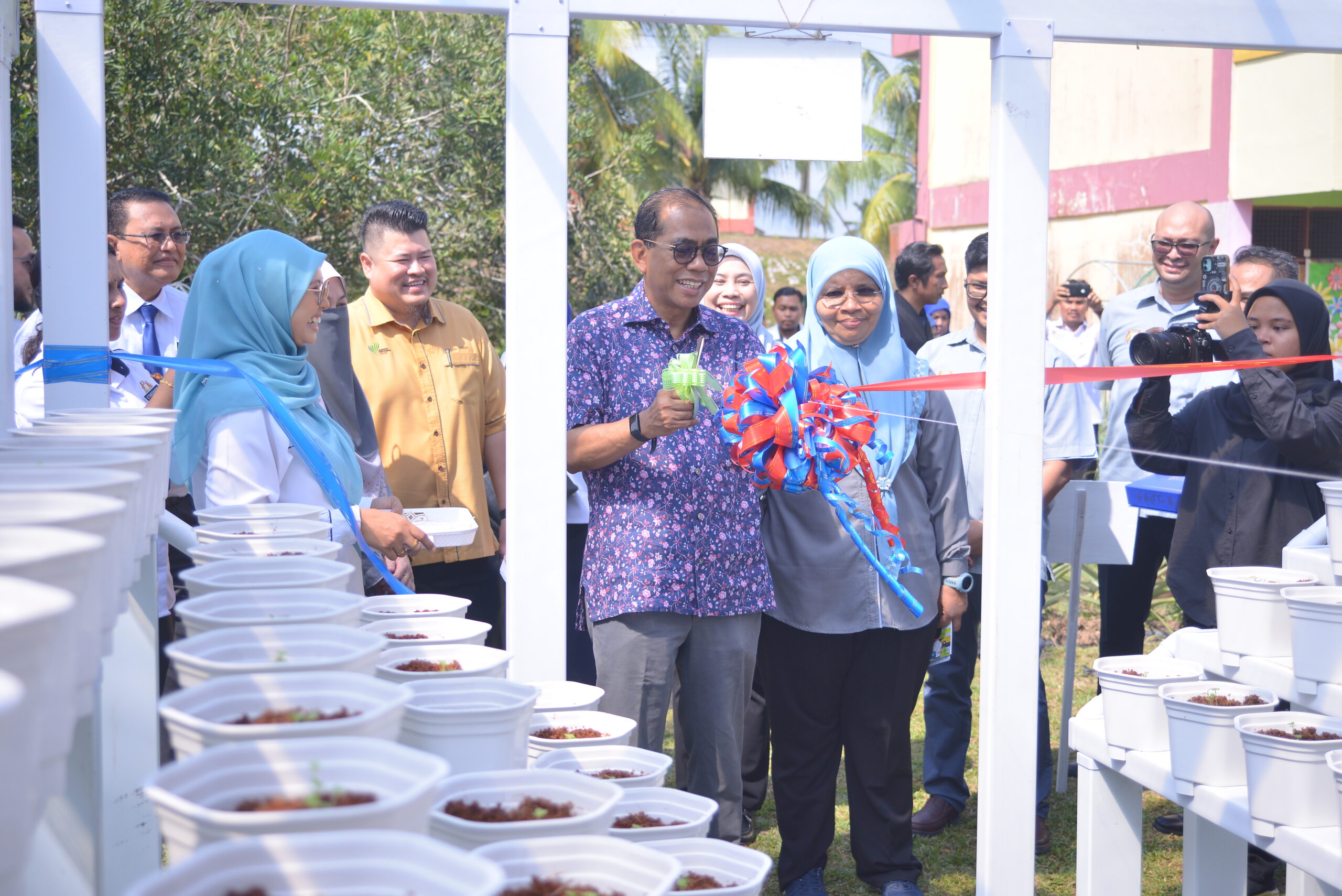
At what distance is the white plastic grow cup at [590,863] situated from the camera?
3.90ft

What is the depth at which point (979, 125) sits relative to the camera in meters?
14.3

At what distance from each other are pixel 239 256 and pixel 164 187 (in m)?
4.93

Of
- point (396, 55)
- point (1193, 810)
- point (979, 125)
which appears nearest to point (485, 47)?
point (396, 55)

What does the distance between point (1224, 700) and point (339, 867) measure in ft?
7.08

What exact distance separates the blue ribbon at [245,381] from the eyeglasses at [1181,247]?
3017 millimetres

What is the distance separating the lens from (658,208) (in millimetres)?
3127

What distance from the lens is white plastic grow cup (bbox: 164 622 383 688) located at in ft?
4.11

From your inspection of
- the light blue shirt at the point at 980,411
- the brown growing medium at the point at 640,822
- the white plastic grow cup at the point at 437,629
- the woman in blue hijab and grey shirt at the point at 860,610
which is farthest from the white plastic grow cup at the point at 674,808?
the light blue shirt at the point at 980,411

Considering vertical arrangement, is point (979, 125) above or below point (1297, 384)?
above

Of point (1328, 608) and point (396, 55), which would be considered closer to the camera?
point (1328, 608)

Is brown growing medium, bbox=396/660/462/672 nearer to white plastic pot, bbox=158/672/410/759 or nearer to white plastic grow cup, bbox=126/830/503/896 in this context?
white plastic pot, bbox=158/672/410/759

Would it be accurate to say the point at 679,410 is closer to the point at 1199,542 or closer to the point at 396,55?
the point at 1199,542

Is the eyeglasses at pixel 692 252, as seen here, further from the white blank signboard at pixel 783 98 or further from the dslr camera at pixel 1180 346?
the dslr camera at pixel 1180 346

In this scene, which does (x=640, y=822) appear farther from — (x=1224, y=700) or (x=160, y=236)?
(x=160, y=236)
